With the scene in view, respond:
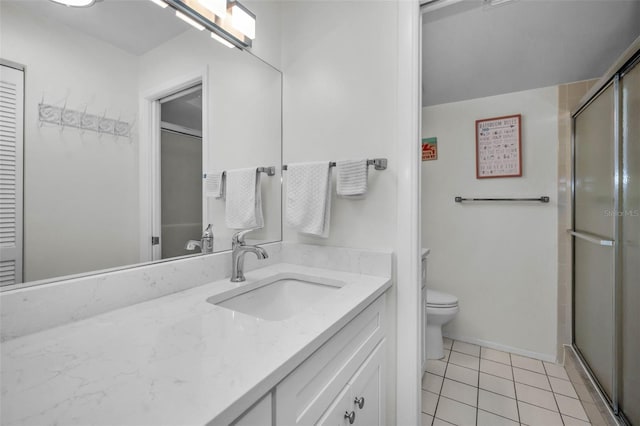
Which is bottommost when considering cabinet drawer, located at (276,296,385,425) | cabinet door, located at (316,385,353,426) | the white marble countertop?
cabinet door, located at (316,385,353,426)

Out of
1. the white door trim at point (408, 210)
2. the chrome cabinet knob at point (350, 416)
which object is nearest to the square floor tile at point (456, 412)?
the white door trim at point (408, 210)

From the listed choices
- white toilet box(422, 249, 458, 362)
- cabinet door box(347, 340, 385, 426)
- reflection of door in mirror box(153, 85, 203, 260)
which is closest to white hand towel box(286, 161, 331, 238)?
reflection of door in mirror box(153, 85, 203, 260)

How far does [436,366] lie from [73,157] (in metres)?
2.28

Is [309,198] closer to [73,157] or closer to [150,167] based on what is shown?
[150,167]

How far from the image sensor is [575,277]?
1945mm

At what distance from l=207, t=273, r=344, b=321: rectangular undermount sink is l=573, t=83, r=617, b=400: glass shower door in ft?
4.77

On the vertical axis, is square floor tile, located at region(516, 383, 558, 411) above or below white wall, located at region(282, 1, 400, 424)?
below

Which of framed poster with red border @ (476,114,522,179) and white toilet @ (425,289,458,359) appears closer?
white toilet @ (425,289,458,359)

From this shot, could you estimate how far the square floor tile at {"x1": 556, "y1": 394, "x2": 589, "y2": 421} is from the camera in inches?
59.7

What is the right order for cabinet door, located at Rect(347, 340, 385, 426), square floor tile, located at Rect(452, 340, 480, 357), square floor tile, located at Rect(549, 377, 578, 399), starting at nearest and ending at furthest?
cabinet door, located at Rect(347, 340, 385, 426), square floor tile, located at Rect(549, 377, 578, 399), square floor tile, located at Rect(452, 340, 480, 357)

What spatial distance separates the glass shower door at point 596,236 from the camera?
142cm

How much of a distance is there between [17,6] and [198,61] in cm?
50

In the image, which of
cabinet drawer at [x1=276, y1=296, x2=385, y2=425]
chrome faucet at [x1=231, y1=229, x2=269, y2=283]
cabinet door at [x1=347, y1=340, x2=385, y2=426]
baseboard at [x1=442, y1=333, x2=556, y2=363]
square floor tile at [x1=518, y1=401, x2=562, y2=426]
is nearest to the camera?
cabinet drawer at [x1=276, y1=296, x2=385, y2=425]

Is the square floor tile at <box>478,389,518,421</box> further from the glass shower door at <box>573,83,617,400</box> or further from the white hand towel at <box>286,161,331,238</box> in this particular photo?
the white hand towel at <box>286,161,331,238</box>
